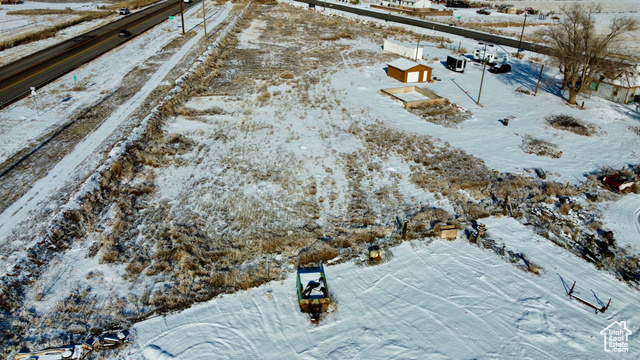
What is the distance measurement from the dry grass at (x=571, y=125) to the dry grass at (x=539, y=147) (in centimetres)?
383

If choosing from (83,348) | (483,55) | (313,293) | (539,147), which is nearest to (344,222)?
(313,293)

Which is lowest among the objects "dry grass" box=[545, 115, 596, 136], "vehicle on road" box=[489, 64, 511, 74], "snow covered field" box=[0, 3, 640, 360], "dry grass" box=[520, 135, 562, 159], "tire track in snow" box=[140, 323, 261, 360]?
"tire track in snow" box=[140, 323, 261, 360]

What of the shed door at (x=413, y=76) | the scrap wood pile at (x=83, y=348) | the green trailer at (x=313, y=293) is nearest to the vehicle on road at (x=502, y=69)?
the shed door at (x=413, y=76)

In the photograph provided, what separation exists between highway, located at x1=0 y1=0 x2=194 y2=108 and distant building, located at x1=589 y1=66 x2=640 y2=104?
171 ft

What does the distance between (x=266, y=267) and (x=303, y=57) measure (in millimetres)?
39721

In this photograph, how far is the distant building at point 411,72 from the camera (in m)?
42.1

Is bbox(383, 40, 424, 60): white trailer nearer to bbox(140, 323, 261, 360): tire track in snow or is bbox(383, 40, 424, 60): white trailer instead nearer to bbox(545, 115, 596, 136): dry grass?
bbox(545, 115, 596, 136): dry grass

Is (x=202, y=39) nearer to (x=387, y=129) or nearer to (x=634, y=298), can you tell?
(x=387, y=129)

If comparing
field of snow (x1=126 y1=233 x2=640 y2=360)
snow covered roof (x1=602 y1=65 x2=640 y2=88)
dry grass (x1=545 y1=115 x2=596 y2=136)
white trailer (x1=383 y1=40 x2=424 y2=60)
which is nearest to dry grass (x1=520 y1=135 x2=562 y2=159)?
dry grass (x1=545 y1=115 x2=596 y2=136)

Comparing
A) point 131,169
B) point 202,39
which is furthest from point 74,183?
point 202,39

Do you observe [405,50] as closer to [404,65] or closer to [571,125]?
[404,65]

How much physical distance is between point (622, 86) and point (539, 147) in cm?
1527

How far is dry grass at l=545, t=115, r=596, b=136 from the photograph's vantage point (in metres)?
31.8

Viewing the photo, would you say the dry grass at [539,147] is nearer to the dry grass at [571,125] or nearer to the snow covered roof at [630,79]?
the dry grass at [571,125]
